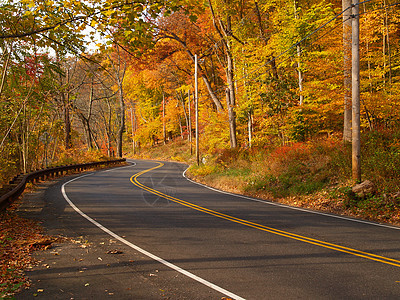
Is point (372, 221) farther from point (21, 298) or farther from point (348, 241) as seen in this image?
point (21, 298)

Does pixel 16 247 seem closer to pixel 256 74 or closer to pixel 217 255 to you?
pixel 217 255

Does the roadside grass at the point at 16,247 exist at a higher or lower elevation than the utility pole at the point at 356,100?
lower

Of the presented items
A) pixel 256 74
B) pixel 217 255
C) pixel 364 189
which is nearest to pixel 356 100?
pixel 364 189

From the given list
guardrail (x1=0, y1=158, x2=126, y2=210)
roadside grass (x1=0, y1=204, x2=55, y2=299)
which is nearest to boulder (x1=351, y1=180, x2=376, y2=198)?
roadside grass (x1=0, y1=204, x2=55, y2=299)

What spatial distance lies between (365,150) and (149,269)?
37.5 feet

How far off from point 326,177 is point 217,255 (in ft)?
29.4

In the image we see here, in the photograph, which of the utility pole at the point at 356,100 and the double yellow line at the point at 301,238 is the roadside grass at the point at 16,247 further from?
the utility pole at the point at 356,100

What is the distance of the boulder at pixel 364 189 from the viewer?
11.6 metres

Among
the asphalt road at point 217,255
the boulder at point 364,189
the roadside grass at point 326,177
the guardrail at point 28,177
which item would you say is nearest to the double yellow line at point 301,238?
the asphalt road at point 217,255

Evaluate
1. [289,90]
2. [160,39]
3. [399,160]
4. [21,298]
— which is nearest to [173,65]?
[160,39]

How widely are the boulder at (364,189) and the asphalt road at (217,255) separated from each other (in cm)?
158

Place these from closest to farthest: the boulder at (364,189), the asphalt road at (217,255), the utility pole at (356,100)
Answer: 1. the asphalt road at (217,255)
2. the boulder at (364,189)
3. the utility pole at (356,100)

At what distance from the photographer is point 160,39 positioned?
96.3 feet

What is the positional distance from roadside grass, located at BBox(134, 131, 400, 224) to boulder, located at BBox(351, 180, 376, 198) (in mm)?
161
